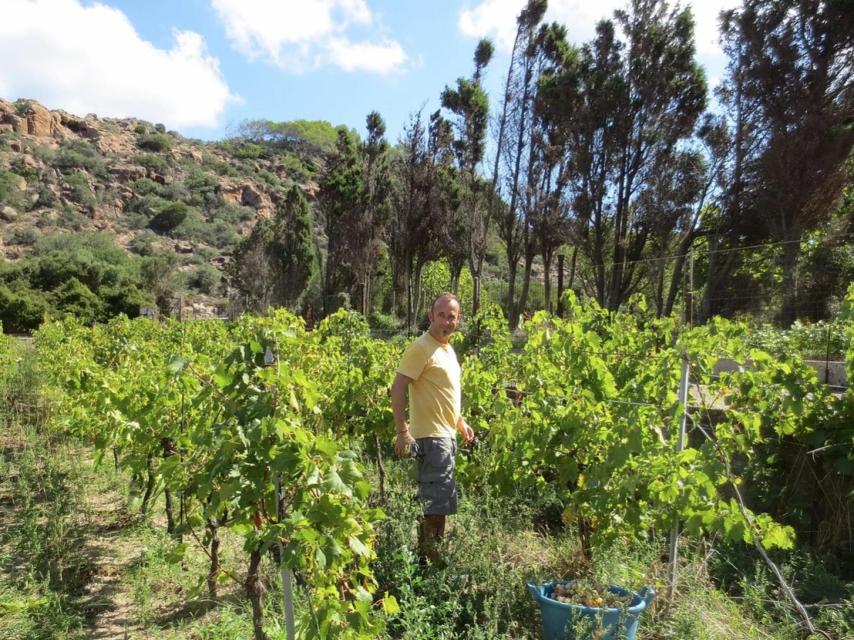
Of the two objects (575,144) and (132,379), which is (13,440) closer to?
(132,379)

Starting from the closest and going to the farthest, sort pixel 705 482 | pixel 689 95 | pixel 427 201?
pixel 705 482 < pixel 689 95 < pixel 427 201

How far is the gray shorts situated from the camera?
300cm

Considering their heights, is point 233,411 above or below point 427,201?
below

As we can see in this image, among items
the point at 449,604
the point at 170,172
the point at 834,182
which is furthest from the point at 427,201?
the point at 170,172

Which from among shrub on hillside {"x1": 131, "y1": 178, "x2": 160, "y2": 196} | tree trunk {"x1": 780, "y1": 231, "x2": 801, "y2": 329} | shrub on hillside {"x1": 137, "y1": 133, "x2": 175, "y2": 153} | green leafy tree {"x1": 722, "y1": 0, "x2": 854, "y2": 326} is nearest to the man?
tree trunk {"x1": 780, "y1": 231, "x2": 801, "y2": 329}

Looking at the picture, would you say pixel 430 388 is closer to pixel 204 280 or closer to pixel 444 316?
pixel 444 316

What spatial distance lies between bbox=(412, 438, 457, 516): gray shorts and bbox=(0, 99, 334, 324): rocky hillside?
3160 cm

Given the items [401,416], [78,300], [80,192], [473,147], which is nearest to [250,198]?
[80,192]

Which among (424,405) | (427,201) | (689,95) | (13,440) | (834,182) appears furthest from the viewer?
(427,201)

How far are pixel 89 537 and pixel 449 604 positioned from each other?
2632 mm

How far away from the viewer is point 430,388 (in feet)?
9.96

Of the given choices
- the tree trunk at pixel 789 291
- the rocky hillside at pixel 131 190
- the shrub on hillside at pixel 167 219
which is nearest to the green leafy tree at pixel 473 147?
the tree trunk at pixel 789 291

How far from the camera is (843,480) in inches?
140

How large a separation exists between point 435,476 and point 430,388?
44 centimetres
